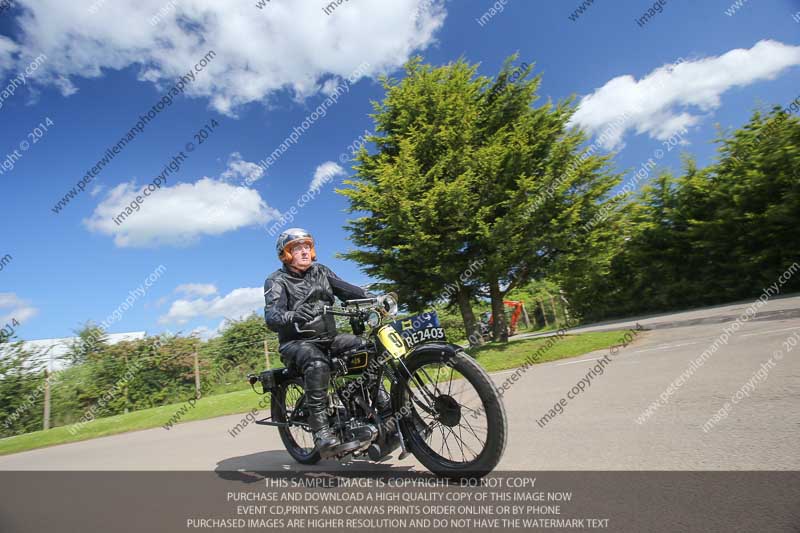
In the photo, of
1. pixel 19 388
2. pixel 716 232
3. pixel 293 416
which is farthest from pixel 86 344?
pixel 716 232

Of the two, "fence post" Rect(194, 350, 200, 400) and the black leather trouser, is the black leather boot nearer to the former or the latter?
the black leather trouser

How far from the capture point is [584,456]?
2.80 meters

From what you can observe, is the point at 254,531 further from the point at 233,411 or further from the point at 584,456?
the point at 233,411

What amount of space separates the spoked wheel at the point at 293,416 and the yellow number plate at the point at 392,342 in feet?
3.94

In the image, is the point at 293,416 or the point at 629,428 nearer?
the point at 629,428

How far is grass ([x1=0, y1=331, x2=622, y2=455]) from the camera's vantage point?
8844 mm

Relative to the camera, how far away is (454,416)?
9.39 feet

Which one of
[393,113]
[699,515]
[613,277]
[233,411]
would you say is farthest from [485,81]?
[699,515]

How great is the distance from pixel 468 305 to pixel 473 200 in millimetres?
3693

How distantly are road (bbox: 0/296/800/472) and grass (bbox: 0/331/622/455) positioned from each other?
1010mm

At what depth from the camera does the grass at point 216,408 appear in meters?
8.84

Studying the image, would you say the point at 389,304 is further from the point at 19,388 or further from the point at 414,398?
the point at 19,388

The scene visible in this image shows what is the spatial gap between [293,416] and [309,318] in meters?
1.25

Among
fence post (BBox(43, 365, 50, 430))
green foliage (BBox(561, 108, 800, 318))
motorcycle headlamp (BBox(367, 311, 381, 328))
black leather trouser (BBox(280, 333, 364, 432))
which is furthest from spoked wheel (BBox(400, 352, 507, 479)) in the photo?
fence post (BBox(43, 365, 50, 430))
